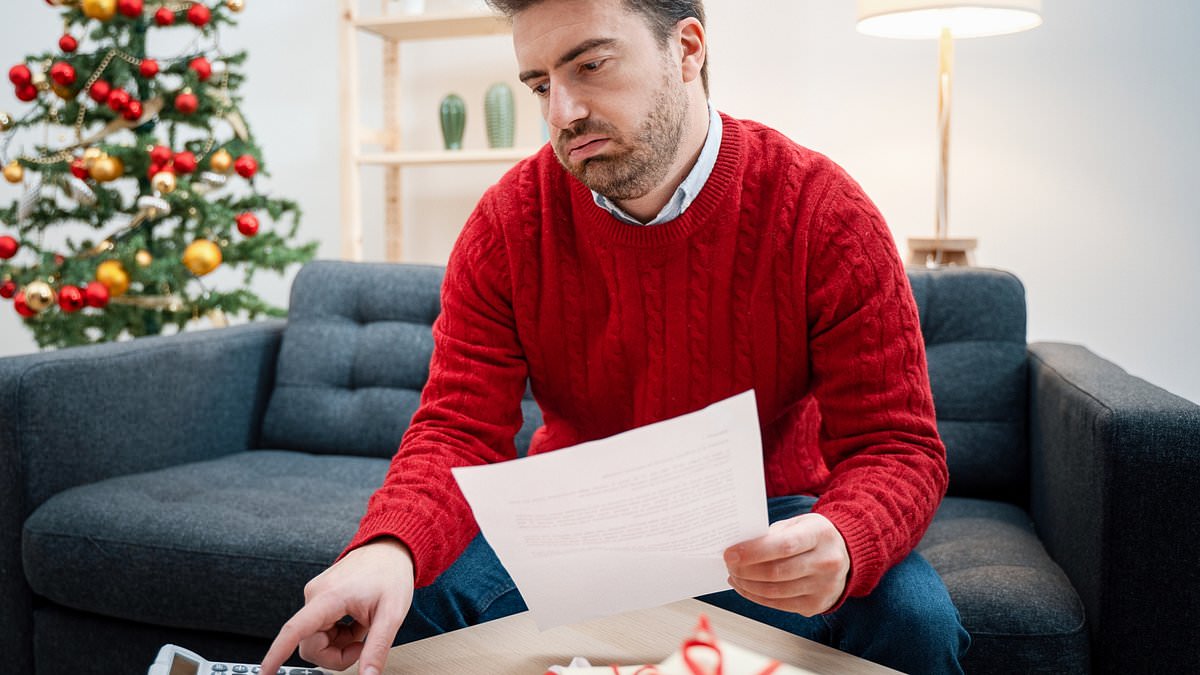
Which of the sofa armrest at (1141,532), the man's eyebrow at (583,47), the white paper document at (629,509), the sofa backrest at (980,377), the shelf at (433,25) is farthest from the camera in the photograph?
the shelf at (433,25)

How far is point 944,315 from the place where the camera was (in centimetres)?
183

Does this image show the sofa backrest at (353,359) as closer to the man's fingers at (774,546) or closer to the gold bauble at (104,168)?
the gold bauble at (104,168)

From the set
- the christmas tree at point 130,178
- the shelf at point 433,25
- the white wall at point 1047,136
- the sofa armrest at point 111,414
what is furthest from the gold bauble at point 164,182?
the white wall at point 1047,136

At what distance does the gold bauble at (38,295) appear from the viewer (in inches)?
96.2

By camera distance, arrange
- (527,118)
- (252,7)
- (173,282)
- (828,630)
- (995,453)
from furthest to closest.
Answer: (252,7)
(527,118)
(173,282)
(995,453)
(828,630)

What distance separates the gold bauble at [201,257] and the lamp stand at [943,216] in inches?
65.6

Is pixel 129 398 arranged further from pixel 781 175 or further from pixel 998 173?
pixel 998 173

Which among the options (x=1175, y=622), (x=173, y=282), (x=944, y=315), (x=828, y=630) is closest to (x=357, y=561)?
(x=828, y=630)

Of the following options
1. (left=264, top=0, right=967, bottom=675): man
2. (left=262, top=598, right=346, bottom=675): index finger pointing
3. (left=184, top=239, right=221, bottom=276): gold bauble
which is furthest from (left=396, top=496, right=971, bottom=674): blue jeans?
(left=184, top=239, right=221, bottom=276): gold bauble

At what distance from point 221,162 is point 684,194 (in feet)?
5.91

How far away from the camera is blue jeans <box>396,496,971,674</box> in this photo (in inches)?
36.4

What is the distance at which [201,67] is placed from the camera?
8.36ft

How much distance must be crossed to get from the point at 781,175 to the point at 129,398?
1.27m

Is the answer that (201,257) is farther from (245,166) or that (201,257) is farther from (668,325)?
(668,325)
